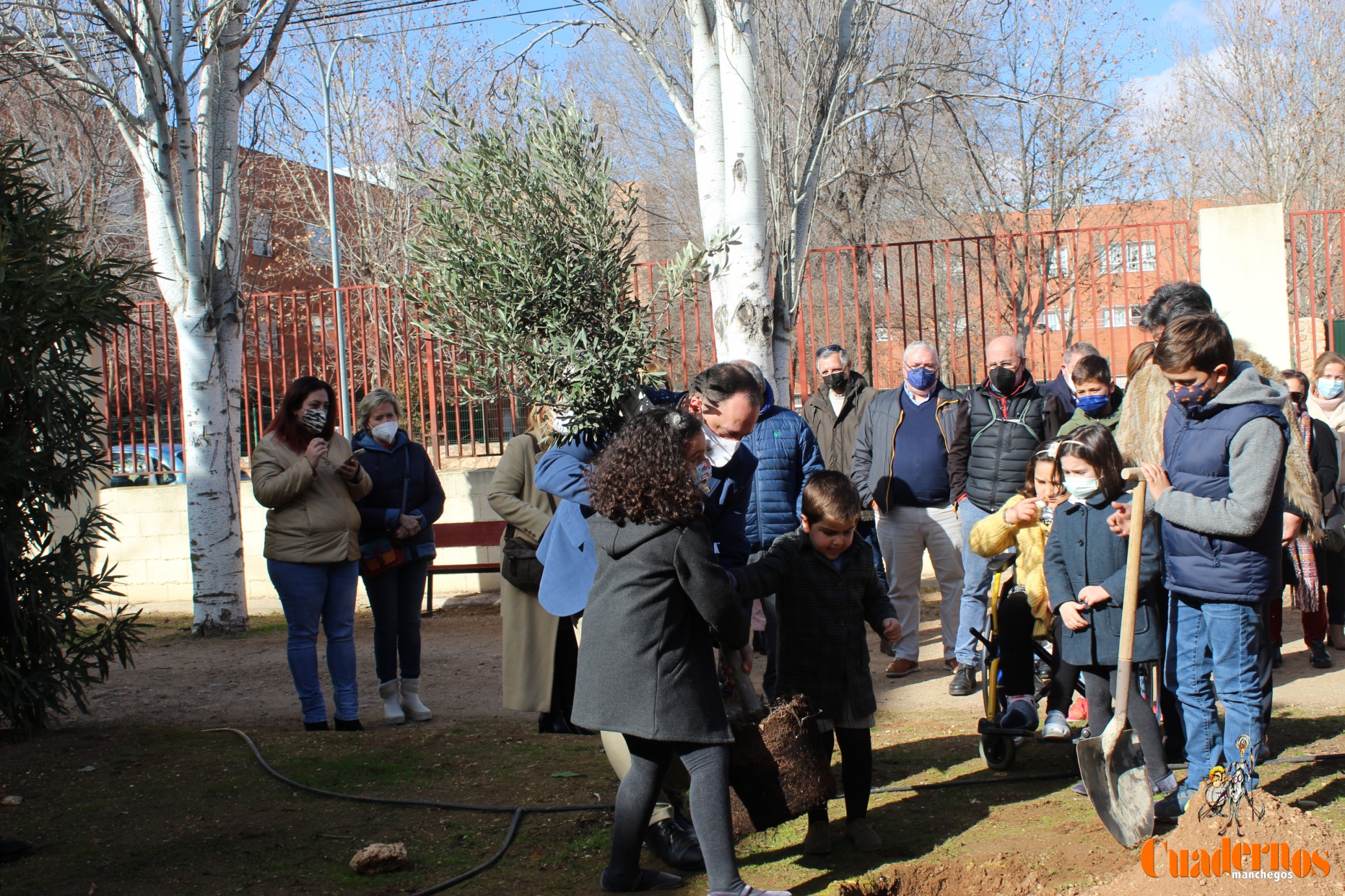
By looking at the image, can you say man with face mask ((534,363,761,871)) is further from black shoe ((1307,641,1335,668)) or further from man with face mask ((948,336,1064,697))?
black shoe ((1307,641,1335,668))

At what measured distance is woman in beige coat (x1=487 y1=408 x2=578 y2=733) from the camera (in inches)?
198

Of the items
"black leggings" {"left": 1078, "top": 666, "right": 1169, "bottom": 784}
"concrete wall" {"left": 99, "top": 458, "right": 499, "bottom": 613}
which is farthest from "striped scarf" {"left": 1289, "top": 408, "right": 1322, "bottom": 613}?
"concrete wall" {"left": 99, "top": 458, "right": 499, "bottom": 613}

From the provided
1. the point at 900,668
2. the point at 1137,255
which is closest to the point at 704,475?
the point at 900,668

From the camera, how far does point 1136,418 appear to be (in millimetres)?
4543

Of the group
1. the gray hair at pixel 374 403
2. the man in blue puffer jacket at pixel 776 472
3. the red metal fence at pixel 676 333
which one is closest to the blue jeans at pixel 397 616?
the gray hair at pixel 374 403

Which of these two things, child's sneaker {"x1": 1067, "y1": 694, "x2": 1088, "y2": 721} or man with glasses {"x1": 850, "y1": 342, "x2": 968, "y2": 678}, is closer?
child's sneaker {"x1": 1067, "y1": 694, "x2": 1088, "y2": 721}

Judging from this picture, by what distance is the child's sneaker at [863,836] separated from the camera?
373cm

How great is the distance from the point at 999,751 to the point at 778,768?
1495 mm

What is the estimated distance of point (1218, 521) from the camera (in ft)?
11.9

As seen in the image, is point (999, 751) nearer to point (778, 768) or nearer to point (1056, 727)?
point (1056, 727)

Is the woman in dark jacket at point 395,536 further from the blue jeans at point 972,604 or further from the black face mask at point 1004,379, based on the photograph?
the black face mask at point 1004,379

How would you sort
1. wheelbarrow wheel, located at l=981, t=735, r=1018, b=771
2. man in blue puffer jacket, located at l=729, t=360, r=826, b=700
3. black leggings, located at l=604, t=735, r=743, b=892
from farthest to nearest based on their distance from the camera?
man in blue puffer jacket, located at l=729, t=360, r=826, b=700 → wheelbarrow wheel, located at l=981, t=735, r=1018, b=771 → black leggings, located at l=604, t=735, r=743, b=892

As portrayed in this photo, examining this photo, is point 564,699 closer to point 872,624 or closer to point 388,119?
point 872,624

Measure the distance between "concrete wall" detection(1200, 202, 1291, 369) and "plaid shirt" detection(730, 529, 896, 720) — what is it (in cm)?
619
